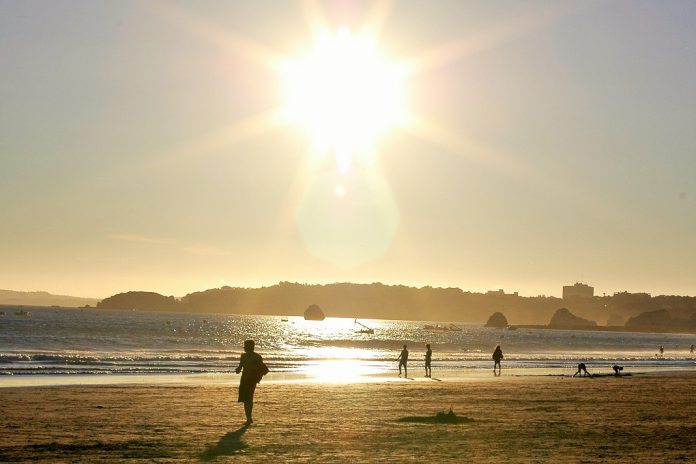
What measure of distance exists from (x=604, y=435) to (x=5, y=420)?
14.1 meters

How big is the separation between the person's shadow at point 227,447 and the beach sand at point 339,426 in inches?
0.8

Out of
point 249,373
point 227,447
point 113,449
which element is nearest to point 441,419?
point 249,373

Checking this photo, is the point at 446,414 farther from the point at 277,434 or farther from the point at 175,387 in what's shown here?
the point at 175,387

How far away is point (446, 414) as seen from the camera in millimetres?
20578

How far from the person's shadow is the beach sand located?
Answer: 0.07 feet

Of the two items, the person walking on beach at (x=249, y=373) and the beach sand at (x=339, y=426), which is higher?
the person walking on beach at (x=249, y=373)

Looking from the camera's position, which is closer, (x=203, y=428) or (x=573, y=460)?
(x=573, y=460)

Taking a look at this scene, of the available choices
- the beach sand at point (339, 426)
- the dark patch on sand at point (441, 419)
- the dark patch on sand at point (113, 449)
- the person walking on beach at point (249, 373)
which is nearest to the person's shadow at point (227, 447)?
the beach sand at point (339, 426)

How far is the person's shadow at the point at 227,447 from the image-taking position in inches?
565

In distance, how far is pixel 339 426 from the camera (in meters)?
19.1

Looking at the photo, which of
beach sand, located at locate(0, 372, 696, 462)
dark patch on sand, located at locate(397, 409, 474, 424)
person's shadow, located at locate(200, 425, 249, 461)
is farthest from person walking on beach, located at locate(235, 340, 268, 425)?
dark patch on sand, located at locate(397, 409, 474, 424)

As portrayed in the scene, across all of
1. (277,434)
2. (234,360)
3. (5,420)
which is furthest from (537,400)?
(234,360)

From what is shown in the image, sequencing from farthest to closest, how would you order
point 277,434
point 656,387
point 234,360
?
point 234,360 < point 656,387 < point 277,434

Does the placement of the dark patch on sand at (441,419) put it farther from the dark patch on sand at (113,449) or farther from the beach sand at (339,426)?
the dark patch on sand at (113,449)
